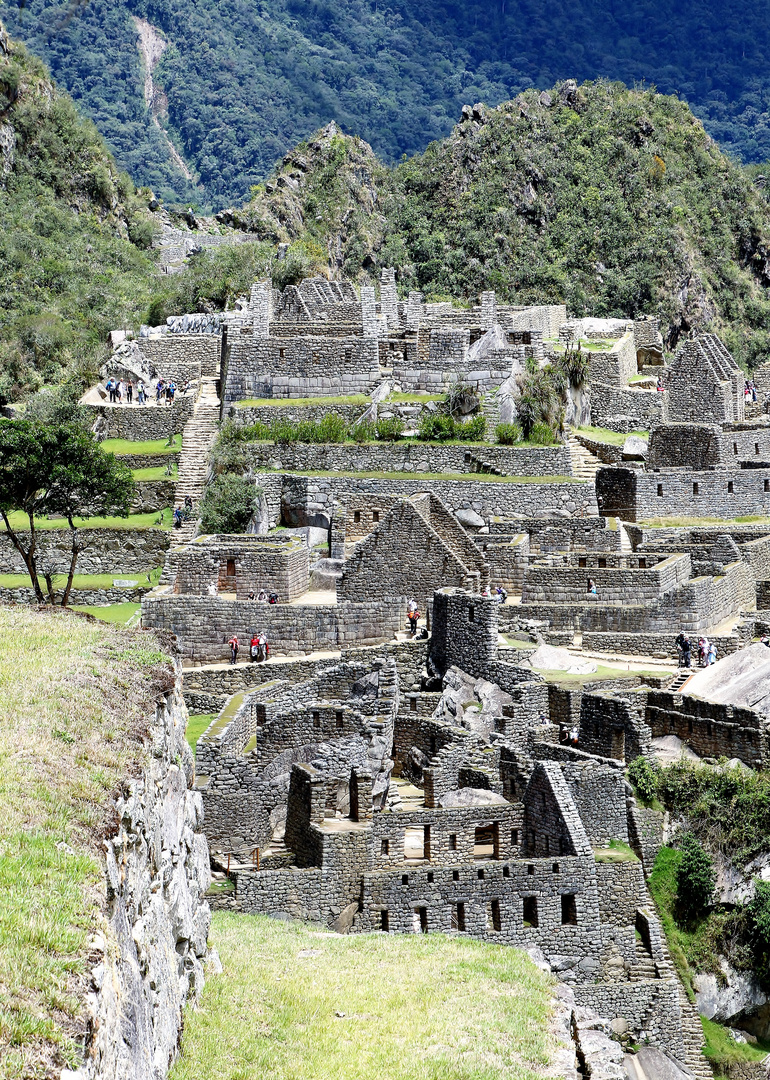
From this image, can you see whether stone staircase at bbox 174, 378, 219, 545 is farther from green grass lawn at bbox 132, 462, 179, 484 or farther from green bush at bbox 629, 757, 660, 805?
green bush at bbox 629, 757, 660, 805

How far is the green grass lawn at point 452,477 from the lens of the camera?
36.4 metres

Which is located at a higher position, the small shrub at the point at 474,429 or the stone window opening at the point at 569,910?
the small shrub at the point at 474,429

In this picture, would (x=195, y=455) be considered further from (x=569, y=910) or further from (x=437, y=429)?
(x=569, y=910)

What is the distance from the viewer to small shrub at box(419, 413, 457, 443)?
38.5 meters

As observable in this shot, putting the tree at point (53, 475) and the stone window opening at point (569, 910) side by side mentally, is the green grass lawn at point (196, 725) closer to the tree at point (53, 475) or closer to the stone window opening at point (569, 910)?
the tree at point (53, 475)

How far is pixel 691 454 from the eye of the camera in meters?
40.6

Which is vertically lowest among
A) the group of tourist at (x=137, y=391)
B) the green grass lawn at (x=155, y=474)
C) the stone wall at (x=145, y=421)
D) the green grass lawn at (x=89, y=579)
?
the green grass lawn at (x=89, y=579)

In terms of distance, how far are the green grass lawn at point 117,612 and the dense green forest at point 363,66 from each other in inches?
3924

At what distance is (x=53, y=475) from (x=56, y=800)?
19.3m

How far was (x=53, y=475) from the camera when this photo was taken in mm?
32000

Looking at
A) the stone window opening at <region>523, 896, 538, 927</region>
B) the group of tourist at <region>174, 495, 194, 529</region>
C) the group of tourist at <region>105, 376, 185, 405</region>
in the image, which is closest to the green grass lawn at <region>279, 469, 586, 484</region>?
the group of tourist at <region>174, 495, 194, 529</region>

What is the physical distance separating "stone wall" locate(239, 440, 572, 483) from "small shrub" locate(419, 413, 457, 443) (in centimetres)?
72

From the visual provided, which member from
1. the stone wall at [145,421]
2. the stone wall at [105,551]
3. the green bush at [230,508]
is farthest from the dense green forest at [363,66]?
the green bush at [230,508]

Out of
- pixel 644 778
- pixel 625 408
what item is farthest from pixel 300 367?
pixel 644 778
